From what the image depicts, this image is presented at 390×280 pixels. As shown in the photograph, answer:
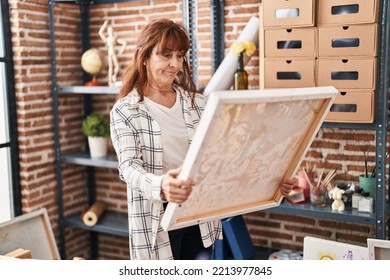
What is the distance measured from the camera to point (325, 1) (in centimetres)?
232

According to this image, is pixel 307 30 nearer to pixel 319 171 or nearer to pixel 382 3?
pixel 382 3

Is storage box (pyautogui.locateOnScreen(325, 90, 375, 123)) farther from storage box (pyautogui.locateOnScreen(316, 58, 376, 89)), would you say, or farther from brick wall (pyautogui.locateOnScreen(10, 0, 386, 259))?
brick wall (pyautogui.locateOnScreen(10, 0, 386, 259))

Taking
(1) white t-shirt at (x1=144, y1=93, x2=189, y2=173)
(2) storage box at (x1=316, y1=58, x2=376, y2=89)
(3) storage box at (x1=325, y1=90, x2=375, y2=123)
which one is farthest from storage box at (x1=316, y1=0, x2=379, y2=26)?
(1) white t-shirt at (x1=144, y1=93, x2=189, y2=173)

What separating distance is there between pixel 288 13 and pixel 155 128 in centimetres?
99

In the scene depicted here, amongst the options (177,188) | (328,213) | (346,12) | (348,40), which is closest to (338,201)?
(328,213)

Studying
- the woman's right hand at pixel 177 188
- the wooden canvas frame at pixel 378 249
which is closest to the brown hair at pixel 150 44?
the woman's right hand at pixel 177 188

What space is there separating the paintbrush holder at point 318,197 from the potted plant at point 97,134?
1.24 metres

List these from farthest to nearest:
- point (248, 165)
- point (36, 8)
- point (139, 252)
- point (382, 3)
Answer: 1. point (36, 8)
2. point (382, 3)
3. point (139, 252)
4. point (248, 165)

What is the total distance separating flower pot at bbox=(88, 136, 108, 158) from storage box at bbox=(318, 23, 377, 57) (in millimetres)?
1375

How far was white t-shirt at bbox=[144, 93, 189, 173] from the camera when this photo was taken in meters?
1.75

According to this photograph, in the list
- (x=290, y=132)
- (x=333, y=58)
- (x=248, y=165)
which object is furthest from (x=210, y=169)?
(x=333, y=58)

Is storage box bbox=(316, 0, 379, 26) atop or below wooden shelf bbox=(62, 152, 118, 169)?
atop

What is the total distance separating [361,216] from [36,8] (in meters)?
2.00

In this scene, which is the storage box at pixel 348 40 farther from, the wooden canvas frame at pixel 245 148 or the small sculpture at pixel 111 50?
the small sculpture at pixel 111 50
